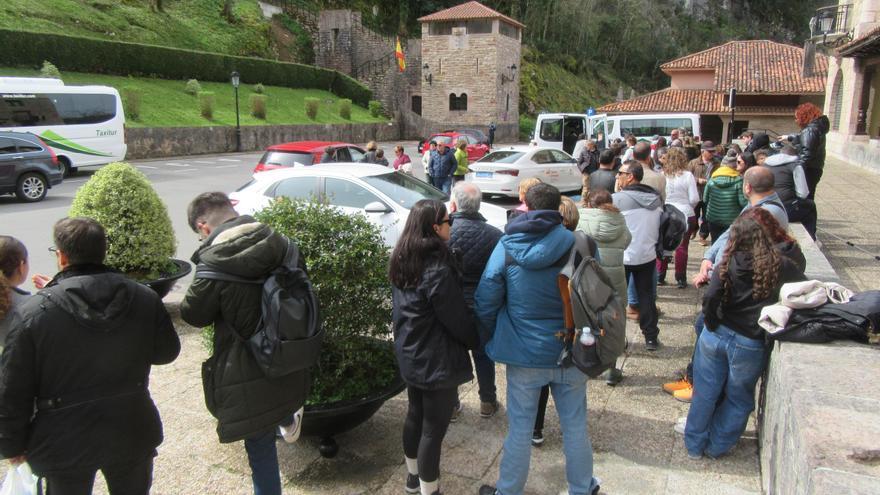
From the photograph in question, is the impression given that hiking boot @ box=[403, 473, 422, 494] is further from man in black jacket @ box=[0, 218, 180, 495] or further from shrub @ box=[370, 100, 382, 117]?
shrub @ box=[370, 100, 382, 117]

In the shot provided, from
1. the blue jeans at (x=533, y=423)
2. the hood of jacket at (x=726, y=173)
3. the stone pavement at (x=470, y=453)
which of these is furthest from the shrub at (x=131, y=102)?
the blue jeans at (x=533, y=423)

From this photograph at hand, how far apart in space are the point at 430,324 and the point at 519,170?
41.6 feet

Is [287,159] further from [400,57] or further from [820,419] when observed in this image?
[400,57]

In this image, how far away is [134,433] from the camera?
8.69 feet

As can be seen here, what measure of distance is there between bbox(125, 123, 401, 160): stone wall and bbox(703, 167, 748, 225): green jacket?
78.4 ft

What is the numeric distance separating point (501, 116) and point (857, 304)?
44804 millimetres

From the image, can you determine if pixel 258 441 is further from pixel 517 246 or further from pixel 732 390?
pixel 732 390

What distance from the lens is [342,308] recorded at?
12.0ft

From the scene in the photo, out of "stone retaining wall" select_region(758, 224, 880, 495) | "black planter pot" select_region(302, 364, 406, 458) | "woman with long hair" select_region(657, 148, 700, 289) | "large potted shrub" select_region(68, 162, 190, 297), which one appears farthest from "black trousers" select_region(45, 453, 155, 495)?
"woman with long hair" select_region(657, 148, 700, 289)

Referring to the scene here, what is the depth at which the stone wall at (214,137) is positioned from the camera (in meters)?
25.3

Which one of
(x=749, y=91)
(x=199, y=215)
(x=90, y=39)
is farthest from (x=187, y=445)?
(x=749, y=91)

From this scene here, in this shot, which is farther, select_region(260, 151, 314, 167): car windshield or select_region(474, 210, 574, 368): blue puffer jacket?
select_region(260, 151, 314, 167): car windshield

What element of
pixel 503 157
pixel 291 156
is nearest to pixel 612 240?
pixel 291 156

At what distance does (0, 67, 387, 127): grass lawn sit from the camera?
27047 millimetres
